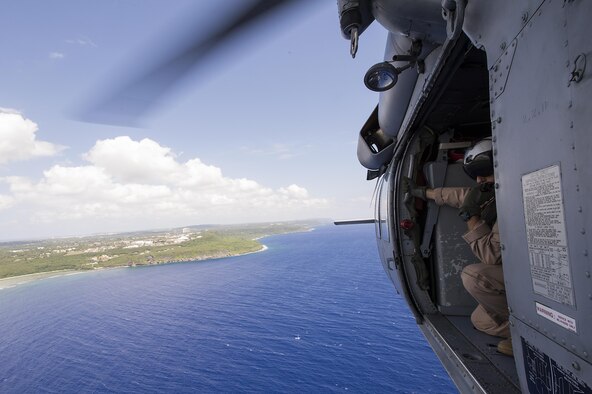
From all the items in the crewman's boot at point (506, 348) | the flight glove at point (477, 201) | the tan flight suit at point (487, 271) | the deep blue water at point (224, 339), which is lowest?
the deep blue water at point (224, 339)

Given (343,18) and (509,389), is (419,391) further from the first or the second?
(343,18)

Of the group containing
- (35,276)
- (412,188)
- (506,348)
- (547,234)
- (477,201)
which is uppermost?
(412,188)

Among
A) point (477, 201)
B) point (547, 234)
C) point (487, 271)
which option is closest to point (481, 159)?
point (477, 201)

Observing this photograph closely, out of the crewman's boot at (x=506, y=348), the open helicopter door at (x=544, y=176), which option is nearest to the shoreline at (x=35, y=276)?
the crewman's boot at (x=506, y=348)

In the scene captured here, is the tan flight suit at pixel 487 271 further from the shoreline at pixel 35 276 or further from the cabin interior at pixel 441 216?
the shoreline at pixel 35 276

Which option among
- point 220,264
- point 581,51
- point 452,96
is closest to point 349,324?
point 452,96

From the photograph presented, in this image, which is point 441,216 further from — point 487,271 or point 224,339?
point 224,339

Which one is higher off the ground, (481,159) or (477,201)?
(481,159)
